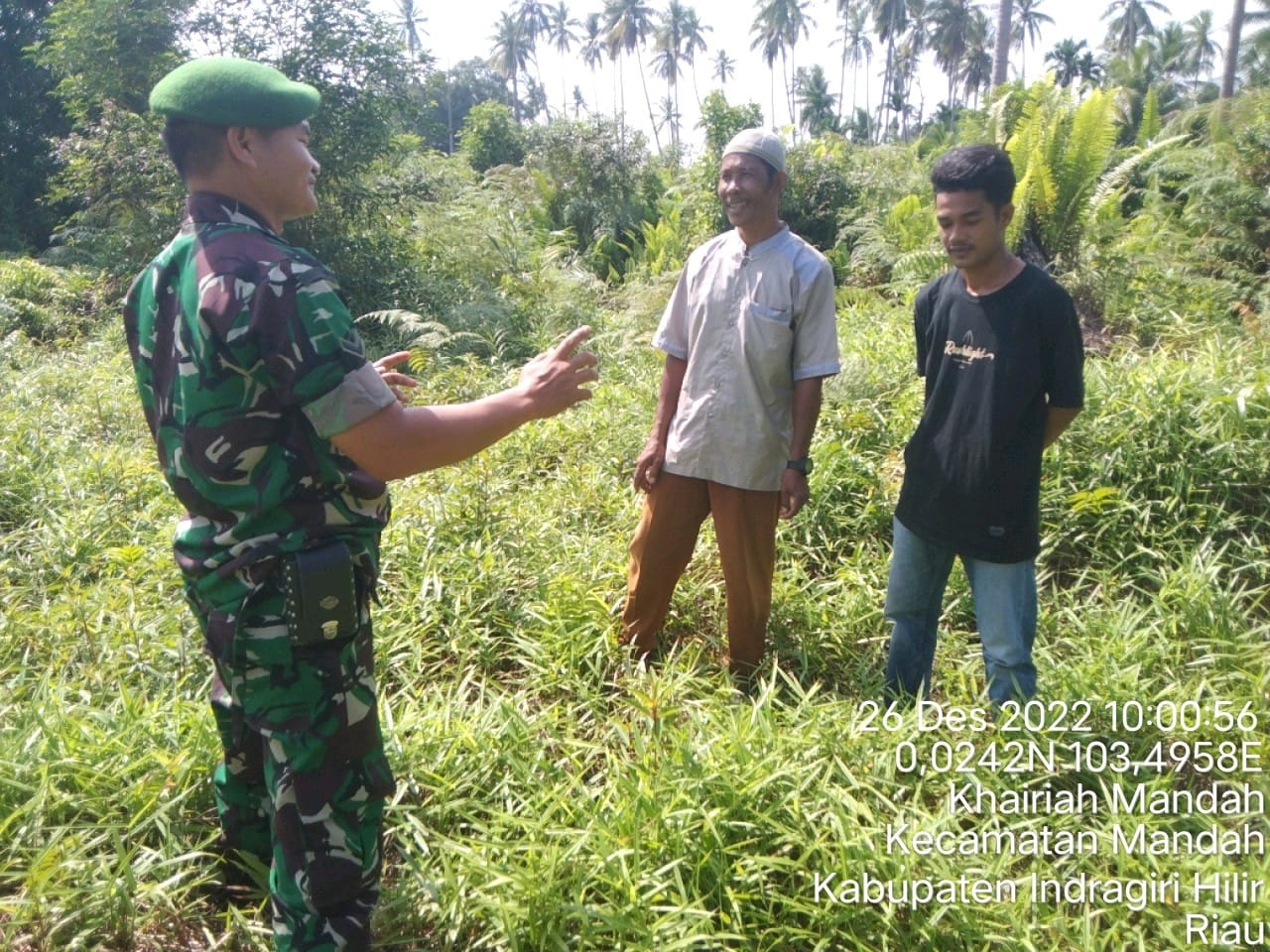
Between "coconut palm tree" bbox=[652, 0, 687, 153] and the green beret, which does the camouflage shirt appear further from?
"coconut palm tree" bbox=[652, 0, 687, 153]

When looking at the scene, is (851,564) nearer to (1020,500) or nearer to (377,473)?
(1020,500)

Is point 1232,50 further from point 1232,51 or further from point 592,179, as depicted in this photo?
point 592,179

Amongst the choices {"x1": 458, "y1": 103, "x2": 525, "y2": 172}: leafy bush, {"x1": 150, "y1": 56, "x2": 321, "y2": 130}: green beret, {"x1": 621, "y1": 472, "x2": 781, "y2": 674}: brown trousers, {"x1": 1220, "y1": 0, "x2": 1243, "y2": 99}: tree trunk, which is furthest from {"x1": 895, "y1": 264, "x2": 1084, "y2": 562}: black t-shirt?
{"x1": 1220, "y1": 0, "x2": 1243, "y2": 99}: tree trunk

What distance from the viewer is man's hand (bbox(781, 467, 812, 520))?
2852 mm

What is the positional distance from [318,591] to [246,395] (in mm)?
386

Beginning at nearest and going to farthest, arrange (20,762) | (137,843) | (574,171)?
(137,843)
(20,762)
(574,171)

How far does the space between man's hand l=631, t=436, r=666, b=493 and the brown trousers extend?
0.10ft

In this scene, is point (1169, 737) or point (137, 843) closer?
point (137, 843)

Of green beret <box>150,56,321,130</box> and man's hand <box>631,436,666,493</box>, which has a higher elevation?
green beret <box>150,56,321,130</box>

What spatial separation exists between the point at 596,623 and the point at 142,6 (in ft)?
30.2

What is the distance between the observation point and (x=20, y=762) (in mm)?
2354

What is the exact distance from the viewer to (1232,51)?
882 inches

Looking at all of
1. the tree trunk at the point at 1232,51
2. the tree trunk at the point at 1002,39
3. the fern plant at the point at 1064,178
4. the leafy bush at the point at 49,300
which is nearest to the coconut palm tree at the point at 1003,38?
the tree trunk at the point at 1002,39

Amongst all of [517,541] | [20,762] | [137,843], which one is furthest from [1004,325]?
[20,762]
